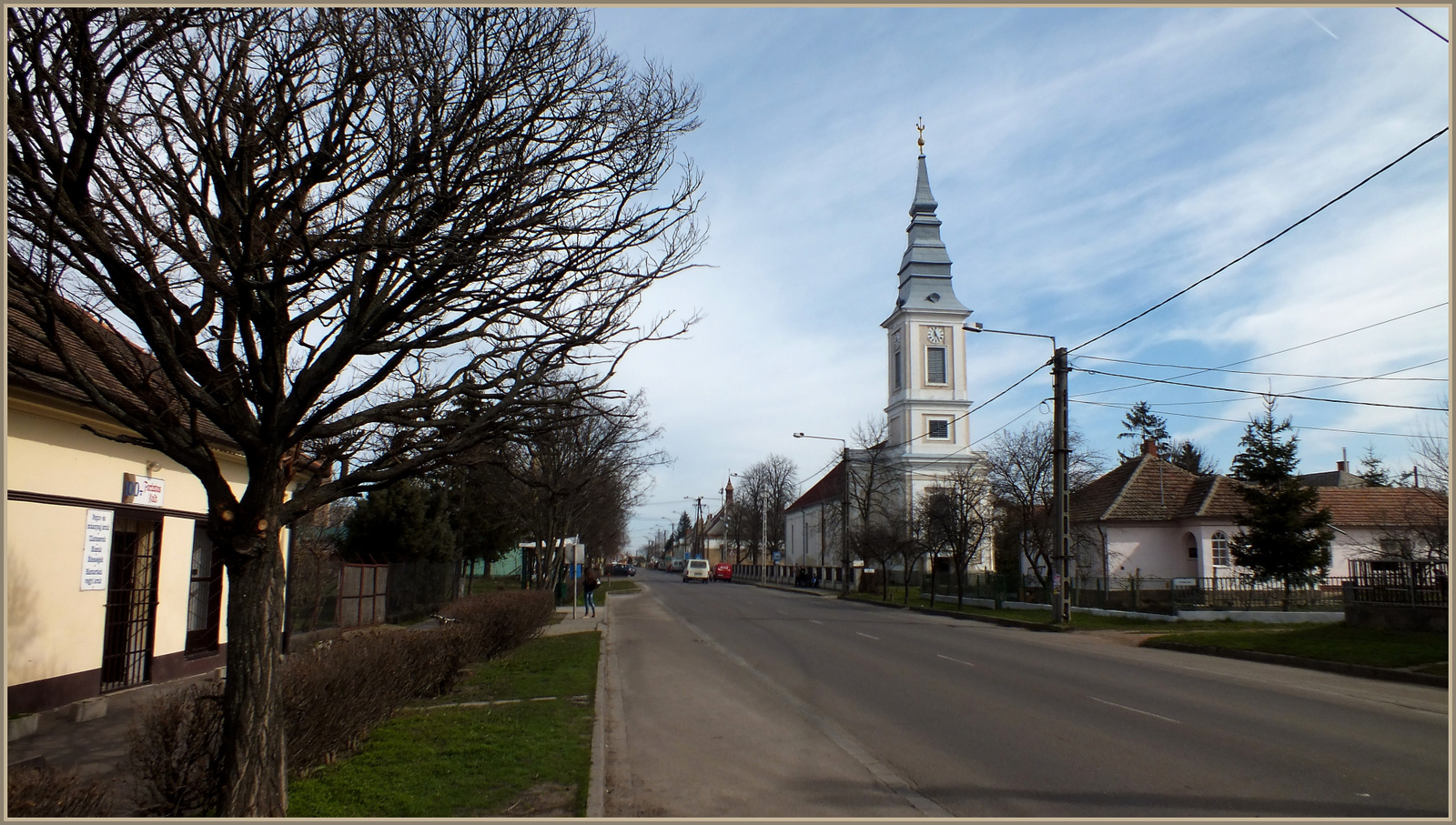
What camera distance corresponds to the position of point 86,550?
35.9 feet

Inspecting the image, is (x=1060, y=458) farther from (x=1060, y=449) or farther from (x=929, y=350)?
(x=929, y=350)

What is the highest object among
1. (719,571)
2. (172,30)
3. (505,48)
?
(505,48)

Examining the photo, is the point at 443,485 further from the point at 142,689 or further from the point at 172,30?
the point at 172,30

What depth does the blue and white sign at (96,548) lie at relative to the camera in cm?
1099

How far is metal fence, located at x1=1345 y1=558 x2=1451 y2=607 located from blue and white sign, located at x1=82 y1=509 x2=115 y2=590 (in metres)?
23.7

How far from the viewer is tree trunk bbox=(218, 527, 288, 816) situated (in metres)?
5.27

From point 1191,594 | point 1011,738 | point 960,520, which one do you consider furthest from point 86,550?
point 960,520

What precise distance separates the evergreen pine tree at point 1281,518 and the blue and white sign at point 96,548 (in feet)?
107

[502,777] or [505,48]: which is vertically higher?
[505,48]

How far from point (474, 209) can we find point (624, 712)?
24.2 feet

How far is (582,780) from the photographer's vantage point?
23.9 ft

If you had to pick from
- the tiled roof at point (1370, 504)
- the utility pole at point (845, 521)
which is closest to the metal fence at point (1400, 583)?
the tiled roof at point (1370, 504)

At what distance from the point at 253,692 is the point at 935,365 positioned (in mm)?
62519

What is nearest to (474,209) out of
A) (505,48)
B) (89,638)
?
(505,48)
